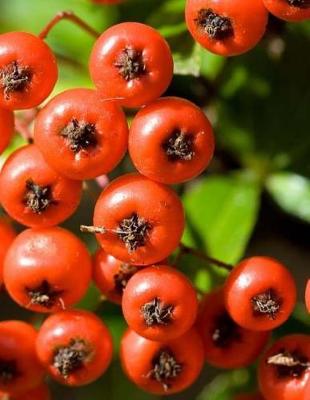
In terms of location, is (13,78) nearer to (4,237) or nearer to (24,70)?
(24,70)

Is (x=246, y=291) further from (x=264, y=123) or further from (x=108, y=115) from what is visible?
(x=264, y=123)

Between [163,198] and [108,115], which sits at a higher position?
[108,115]

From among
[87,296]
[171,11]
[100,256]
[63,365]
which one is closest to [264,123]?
[171,11]

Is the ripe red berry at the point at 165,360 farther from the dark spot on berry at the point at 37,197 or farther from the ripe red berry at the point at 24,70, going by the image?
the ripe red berry at the point at 24,70

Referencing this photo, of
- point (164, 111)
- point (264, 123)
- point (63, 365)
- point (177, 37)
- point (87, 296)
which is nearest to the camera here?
point (164, 111)

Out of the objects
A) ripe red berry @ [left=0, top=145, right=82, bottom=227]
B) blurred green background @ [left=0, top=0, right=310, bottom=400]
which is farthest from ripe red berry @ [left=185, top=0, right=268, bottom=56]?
blurred green background @ [left=0, top=0, right=310, bottom=400]

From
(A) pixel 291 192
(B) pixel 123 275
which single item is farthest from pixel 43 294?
(A) pixel 291 192
